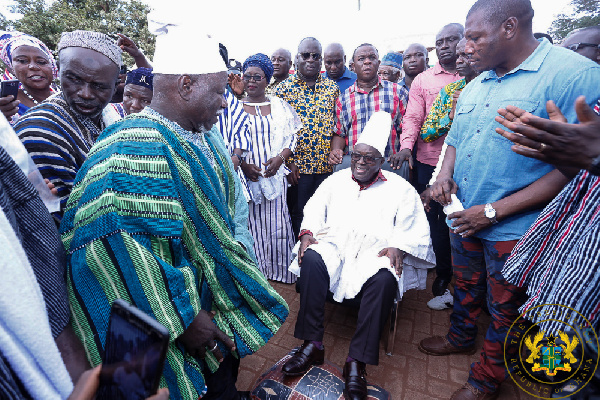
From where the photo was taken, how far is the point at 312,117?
407cm

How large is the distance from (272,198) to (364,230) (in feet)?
4.16

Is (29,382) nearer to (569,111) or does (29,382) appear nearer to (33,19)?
(569,111)

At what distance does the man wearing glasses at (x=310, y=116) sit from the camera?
405cm

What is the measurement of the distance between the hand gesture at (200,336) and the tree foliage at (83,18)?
1394cm

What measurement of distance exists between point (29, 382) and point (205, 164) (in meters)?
1.06

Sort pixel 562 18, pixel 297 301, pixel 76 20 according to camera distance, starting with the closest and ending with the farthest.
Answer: pixel 297 301 < pixel 76 20 < pixel 562 18

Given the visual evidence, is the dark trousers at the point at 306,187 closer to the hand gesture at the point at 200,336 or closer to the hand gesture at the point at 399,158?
the hand gesture at the point at 399,158

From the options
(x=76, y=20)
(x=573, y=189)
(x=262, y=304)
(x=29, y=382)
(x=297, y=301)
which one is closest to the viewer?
(x=29, y=382)

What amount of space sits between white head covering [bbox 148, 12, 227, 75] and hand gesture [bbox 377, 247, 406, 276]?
6.39ft

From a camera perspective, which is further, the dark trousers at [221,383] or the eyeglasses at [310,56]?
the eyeglasses at [310,56]

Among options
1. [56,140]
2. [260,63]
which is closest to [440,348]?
[56,140]

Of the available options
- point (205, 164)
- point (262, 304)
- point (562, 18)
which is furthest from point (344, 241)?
point (562, 18)

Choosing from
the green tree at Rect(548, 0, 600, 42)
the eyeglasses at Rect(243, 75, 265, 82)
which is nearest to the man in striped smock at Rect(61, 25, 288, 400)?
the eyeglasses at Rect(243, 75, 265, 82)

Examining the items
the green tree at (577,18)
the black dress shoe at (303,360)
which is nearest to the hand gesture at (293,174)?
the black dress shoe at (303,360)
